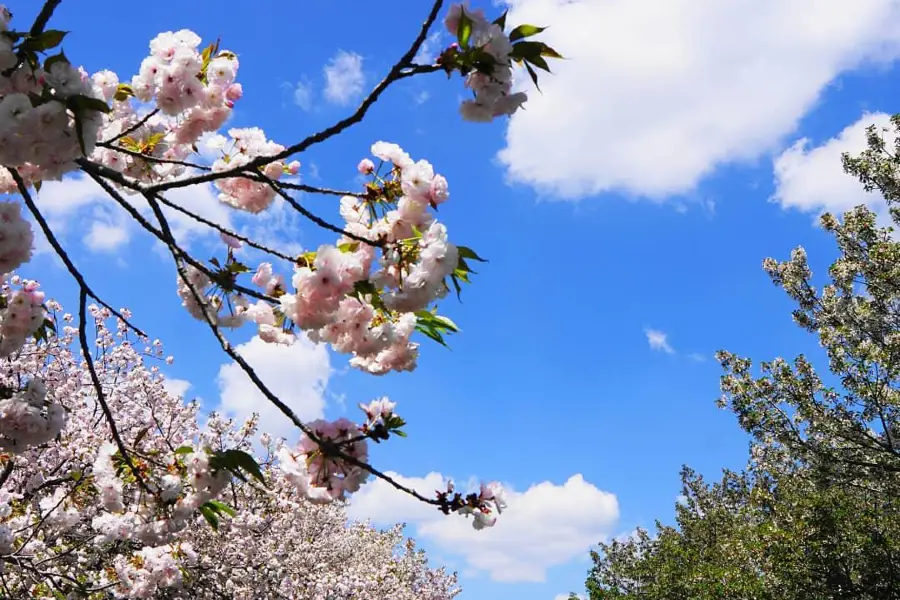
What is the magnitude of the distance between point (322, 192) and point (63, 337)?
10.1m

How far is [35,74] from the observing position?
7.04 feet

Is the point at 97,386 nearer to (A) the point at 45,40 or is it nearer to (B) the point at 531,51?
(A) the point at 45,40

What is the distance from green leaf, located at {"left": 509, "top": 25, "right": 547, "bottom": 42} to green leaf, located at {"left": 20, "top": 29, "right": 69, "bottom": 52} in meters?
1.42

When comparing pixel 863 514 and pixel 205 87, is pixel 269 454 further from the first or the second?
pixel 863 514

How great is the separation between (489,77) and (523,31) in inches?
7.2

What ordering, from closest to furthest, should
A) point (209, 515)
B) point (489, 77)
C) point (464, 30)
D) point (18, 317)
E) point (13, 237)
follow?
1. point (464, 30)
2. point (489, 77)
3. point (13, 237)
4. point (209, 515)
5. point (18, 317)

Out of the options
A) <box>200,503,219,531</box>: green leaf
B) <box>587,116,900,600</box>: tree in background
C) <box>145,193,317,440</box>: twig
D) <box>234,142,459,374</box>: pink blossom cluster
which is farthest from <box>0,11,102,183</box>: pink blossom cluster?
<box>587,116,900,600</box>: tree in background

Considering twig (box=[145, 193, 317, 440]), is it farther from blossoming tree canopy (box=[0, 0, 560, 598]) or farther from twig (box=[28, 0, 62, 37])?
twig (box=[28, 0, 62, 37])

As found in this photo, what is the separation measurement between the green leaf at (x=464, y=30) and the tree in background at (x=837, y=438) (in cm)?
1321

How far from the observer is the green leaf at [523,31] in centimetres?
222

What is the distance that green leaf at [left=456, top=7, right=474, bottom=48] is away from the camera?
219 cm

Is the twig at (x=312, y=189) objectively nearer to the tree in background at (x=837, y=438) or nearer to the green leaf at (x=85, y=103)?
the green leaf at (x=85, y=103)

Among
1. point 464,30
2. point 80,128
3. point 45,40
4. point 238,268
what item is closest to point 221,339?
point 238,268

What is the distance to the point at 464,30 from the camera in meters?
2.19
